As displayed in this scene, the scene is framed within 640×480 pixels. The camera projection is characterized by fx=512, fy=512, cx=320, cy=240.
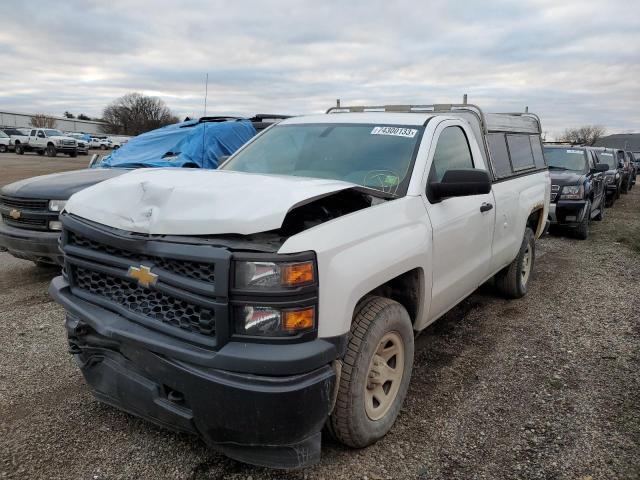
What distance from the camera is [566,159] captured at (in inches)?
463

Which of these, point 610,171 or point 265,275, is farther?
point 610,171

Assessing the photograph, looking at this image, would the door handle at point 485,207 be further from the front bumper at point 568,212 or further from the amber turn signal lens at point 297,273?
the front bumper at point 568,212

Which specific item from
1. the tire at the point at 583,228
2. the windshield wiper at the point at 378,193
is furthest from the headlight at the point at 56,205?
the tire at the point at 583,228

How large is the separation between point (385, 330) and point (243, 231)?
1.02 m

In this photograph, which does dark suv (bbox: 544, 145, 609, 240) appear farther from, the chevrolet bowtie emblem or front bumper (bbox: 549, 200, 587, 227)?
the chevrolet bowtie emblem

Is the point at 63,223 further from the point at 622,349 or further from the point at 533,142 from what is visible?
the point at 533,142

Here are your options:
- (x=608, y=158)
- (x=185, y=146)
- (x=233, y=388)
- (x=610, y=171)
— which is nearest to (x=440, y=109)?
(x=233, y=388)

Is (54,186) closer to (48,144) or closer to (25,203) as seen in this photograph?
(25,203)

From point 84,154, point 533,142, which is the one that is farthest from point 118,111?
point 533,142

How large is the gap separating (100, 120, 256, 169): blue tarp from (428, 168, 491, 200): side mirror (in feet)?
17.8

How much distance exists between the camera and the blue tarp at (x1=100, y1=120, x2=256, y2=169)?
812 centimetres

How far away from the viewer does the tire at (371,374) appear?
264 cm

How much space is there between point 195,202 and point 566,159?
1131 centimetres

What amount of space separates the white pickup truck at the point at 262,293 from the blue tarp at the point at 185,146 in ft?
16.6
